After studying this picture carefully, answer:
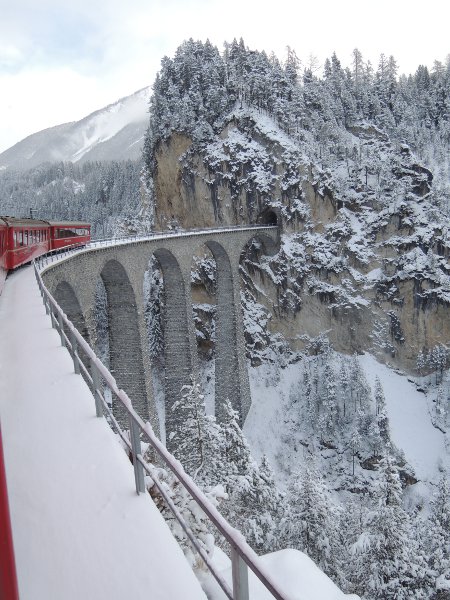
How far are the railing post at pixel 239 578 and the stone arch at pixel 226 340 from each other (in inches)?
1562

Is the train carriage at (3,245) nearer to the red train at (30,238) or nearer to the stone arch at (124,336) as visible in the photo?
the red train at (30,238)

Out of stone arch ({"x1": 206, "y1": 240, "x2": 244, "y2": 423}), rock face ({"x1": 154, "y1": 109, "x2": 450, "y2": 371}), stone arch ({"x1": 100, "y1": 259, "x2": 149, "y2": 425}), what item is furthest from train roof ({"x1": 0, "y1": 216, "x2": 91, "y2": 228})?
rock face ({"x1": 154, "y1": 109, "x2": 450, "y2": 371})

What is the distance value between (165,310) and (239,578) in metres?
32.6

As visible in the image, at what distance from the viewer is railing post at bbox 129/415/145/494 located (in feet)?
12.7

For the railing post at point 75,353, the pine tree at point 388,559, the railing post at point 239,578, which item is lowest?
the pine tree at point 388,559

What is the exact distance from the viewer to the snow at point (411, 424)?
4647cm

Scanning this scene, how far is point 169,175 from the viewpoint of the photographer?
204ft

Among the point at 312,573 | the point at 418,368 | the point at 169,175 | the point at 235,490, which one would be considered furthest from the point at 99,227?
the point at 312,573

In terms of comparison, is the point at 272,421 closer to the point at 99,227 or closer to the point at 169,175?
the point at 169,175

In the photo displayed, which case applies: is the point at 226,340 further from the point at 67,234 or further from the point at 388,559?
the point at 388,559

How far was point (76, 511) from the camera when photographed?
149 inches

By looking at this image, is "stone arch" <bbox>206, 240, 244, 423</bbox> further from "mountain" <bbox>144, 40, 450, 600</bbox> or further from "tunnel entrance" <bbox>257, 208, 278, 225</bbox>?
"tunnel entrance" <bbox>257, 208, 278, 225</bbox>

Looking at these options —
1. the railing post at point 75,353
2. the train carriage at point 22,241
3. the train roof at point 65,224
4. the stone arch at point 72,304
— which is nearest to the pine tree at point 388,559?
the stone arch at point 72,304

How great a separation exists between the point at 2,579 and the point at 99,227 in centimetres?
12658
